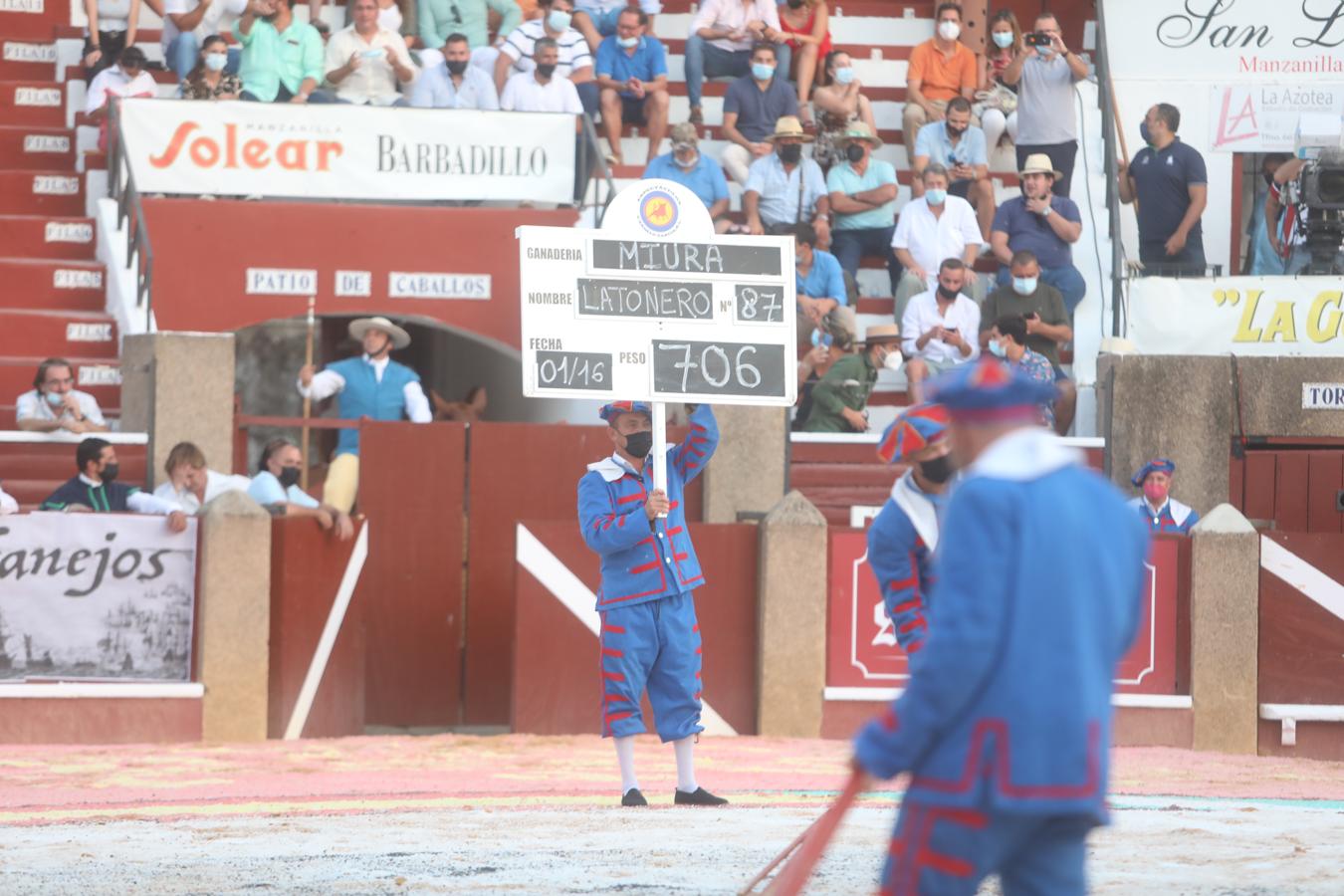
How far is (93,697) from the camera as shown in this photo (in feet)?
42.0

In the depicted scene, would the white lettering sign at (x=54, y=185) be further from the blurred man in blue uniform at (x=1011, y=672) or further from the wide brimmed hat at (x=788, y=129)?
the blurred man in blue uniform at (x=1011, y=672)

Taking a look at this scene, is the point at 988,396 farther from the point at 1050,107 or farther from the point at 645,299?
the point at 1050,107

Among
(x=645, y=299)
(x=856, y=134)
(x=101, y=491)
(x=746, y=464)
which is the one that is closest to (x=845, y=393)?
(x=746, y=464)

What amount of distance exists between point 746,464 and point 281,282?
13.1ft

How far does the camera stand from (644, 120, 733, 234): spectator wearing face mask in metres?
16.8

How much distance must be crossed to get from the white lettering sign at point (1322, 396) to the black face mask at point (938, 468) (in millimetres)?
9288

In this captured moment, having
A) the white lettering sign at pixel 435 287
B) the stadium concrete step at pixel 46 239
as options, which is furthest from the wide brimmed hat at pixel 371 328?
the stadium concrete step at pixel 46 239

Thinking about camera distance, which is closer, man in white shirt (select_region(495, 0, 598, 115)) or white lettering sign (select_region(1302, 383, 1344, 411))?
white lettering sign (select_region(1302, 383, 1344, 411))

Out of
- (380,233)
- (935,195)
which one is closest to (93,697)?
(380,233)

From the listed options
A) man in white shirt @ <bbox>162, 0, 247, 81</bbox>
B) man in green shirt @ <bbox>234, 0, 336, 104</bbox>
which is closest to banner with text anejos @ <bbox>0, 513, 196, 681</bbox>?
man in green shirt @ <bbox>234, 0, 336, 104</bbox>

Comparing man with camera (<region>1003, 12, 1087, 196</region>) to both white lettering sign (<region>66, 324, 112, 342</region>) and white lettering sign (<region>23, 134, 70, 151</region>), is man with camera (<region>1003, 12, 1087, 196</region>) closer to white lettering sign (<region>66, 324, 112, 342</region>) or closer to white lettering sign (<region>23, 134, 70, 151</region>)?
white lettering sign (<region>66, 324, 112, 342</region>)

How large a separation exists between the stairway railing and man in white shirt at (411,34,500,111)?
230 cm

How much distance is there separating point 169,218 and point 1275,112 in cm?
906

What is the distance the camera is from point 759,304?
11.1 meters
